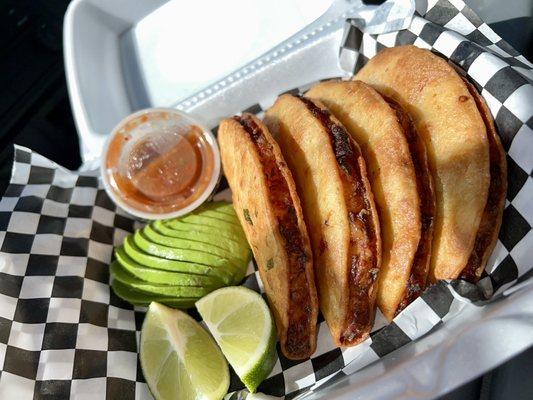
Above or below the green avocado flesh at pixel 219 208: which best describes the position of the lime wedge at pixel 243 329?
below

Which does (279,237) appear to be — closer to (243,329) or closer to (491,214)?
(243,329)

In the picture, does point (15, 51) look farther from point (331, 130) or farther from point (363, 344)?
point (363, 344)

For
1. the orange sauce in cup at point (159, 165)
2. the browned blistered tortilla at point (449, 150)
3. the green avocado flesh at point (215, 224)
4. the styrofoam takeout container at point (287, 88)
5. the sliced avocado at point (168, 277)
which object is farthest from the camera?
the orange sauce in cup at point (159, 165)

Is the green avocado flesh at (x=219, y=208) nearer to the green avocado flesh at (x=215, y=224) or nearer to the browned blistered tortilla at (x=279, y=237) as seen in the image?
the green avocado flesh at (x=215, y=224)

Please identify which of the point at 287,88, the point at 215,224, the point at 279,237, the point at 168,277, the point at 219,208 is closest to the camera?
the point at 279,237

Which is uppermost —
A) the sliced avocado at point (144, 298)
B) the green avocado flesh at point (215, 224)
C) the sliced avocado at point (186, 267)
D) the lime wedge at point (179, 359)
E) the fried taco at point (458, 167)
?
the fried taco at point (458, 167)

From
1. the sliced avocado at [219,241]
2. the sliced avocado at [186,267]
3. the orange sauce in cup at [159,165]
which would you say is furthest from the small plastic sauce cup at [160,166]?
the sliced avocado at [186,267]

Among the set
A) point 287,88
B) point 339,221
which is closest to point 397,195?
point 339,221
